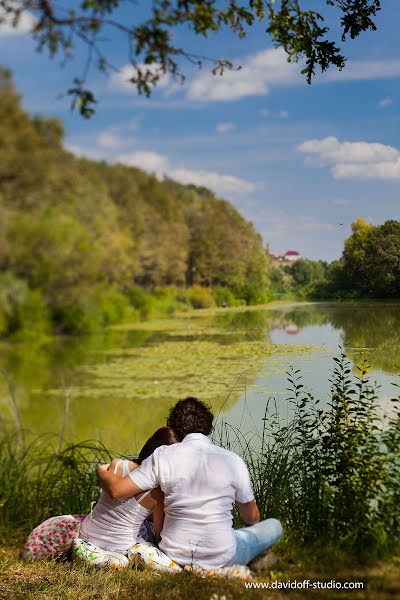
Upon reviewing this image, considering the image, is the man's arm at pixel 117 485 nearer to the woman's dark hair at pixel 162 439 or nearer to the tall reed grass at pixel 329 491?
the woman's dark hair at pixel 162 439

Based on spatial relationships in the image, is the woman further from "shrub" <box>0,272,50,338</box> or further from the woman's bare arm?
"shrub" <box>0,272,50,338</box>

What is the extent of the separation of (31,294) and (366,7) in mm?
12896

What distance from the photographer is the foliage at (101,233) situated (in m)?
9.56

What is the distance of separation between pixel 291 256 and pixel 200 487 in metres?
4.25

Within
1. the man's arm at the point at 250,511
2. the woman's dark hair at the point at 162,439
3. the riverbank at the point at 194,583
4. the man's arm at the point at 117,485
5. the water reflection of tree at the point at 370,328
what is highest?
the water reflection of tree at the point at 370,328

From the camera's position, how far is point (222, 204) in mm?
10312

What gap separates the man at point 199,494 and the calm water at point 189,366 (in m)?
1.70

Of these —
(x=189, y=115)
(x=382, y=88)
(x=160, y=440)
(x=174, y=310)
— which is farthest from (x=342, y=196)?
(x=174, y=310)

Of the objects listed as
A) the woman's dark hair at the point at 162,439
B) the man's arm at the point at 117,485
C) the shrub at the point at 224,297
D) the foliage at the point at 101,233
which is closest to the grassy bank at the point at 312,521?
the man's arm at the point at 117,485

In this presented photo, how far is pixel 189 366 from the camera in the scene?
30.8 ft

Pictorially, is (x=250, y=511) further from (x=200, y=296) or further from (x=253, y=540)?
(x=200, y=296)

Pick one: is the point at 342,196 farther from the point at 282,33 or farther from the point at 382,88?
the point at 282,33

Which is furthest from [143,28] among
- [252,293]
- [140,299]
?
[140,299]

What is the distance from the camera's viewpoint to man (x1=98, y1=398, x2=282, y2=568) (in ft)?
8.56
